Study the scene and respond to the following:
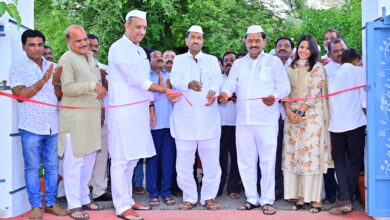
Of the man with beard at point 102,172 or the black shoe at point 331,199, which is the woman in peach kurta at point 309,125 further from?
the man with beard at point 102,172

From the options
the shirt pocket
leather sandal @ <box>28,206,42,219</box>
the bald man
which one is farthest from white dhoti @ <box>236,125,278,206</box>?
leather sandal @ <box>28,206,42,219</box>

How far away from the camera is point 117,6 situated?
1563 centimetres

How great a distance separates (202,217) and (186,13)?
1254cm

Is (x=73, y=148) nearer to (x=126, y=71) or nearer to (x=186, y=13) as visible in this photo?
(x=126, y=71)

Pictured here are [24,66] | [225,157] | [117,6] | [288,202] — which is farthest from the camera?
[117,6]

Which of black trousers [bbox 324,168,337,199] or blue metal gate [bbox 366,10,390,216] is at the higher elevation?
blue metal gate [bbox 366,10,390,216]

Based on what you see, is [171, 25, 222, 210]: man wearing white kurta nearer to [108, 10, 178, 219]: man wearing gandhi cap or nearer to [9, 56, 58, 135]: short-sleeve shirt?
[108, 10, 178, 219]: man wearing gandhi cap

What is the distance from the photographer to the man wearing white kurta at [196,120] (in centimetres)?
534

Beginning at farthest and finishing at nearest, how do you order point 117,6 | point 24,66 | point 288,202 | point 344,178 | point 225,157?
point 117,6, point 225,157, point 288,202, point 344,178, point 24,66

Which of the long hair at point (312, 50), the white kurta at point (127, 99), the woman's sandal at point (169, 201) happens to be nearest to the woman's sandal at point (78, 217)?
the white kurta at point (127, 99)

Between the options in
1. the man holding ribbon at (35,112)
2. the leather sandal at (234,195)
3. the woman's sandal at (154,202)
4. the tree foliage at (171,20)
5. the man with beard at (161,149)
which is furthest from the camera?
the tree foliage at (171,20)

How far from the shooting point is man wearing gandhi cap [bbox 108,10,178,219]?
4984mm

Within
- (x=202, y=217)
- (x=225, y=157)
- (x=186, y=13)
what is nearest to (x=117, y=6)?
(x=186, y=13)

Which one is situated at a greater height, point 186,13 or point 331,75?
point 186,13
